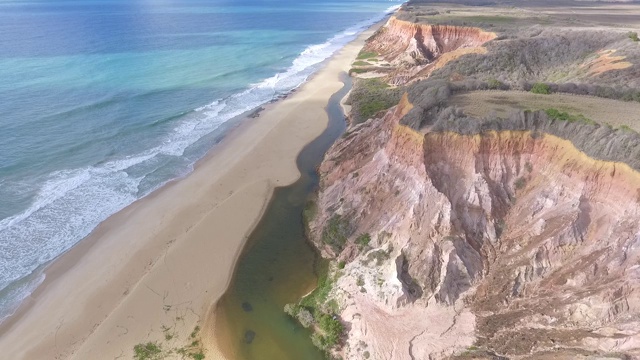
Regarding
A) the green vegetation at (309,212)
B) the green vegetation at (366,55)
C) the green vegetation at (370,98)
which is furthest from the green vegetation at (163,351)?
the green vegetation at (366,55)

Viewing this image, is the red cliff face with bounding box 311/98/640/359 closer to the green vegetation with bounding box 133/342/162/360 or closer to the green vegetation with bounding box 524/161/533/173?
the green vegetation with bounding box 524/161/533/173

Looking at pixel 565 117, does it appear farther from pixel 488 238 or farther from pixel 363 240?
pixel 363 240

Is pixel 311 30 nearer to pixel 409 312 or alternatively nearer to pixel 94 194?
pixel 94 194

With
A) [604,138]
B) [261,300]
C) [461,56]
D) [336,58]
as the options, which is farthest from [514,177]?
[336,58]

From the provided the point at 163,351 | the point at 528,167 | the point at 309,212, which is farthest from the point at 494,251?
the point at 163,351

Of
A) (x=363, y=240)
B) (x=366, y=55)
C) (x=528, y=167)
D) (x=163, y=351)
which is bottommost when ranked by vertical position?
(x=163, y=351)

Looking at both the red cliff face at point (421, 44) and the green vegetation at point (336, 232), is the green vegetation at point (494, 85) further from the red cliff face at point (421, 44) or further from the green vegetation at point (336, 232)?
the red cliff face at point (421, 44)

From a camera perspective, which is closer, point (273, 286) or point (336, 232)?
point (273, 286)

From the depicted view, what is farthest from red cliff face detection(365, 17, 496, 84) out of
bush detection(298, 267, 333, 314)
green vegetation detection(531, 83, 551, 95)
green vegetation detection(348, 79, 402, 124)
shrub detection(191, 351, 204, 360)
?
shrub detection(191, 351, 204, 360)
